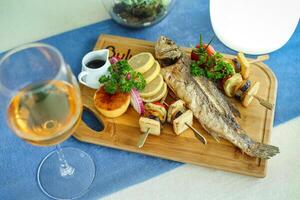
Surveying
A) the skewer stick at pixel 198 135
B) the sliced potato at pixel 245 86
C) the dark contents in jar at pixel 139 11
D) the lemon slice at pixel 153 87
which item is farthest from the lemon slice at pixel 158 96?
the dark contents in jar at pixel 139 11

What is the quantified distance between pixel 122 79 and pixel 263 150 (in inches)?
16.9

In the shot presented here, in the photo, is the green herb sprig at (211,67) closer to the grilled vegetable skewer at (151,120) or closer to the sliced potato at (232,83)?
the sliced potato at (232,83)

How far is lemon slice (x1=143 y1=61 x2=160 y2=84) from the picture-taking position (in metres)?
1.22

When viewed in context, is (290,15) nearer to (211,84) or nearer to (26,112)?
(211,84)

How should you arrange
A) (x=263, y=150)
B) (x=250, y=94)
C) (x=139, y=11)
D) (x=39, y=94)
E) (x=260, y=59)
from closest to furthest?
1. (x=39, y=94)
2. (x=263, y=150)
3. (x=250, y=94)
4. (x=260, y=59)
5. (x=139, y=11)

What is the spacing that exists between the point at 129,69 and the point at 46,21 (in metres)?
0.51

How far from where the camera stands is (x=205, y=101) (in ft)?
3.83

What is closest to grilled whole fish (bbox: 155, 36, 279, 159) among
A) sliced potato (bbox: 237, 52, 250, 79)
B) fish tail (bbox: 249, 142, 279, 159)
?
fish tail (bbox: 249, 142, 279, 159)

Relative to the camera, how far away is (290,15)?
1.25 meters

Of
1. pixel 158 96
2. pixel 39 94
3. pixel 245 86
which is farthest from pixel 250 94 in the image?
pixel 39 94

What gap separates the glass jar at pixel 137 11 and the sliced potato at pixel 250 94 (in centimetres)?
46

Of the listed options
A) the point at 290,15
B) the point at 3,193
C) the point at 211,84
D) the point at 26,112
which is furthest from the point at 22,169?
the point at 290,15

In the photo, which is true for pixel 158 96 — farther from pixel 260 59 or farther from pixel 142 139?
pixel 260 59

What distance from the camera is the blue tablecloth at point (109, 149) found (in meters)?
1.12
